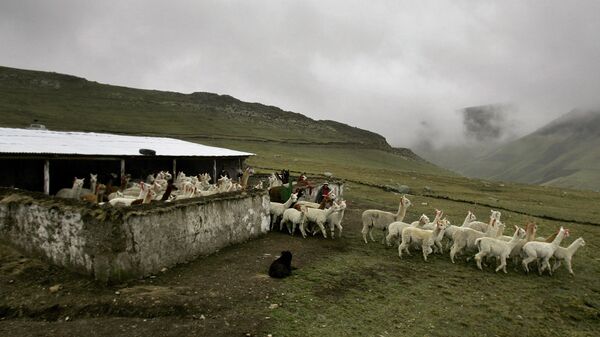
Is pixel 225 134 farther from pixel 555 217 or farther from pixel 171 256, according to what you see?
pixel 171 256

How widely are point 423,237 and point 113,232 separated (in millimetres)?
9602

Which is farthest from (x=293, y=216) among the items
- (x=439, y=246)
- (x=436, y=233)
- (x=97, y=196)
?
(x=97, y=196)

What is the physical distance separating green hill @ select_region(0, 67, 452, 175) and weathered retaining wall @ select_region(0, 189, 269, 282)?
207 feet

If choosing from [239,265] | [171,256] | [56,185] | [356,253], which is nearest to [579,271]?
[356,253]

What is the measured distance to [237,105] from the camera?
155 meters

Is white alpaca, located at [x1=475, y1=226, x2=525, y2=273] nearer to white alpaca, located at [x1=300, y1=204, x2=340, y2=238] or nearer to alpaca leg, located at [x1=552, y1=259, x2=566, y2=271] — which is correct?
alpaca leg, located at [x1=552, y1=259, x2=566, y2=271]

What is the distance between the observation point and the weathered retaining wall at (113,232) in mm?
10008

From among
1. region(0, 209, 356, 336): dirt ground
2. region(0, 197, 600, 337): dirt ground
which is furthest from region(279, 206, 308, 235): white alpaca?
region(0, 209, 356, 336): dirt ground

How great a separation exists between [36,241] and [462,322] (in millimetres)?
11337

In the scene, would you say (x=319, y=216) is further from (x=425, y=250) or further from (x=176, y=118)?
(x=176, y=118)

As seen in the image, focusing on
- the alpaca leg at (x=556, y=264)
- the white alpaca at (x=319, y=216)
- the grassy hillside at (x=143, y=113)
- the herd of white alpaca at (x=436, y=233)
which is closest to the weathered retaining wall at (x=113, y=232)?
the herd of white alpaca at (x=436, y=233)

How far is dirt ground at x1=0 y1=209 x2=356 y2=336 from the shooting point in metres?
8.01

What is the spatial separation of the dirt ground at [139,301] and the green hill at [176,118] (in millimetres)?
65090

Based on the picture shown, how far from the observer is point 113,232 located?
9.95m
